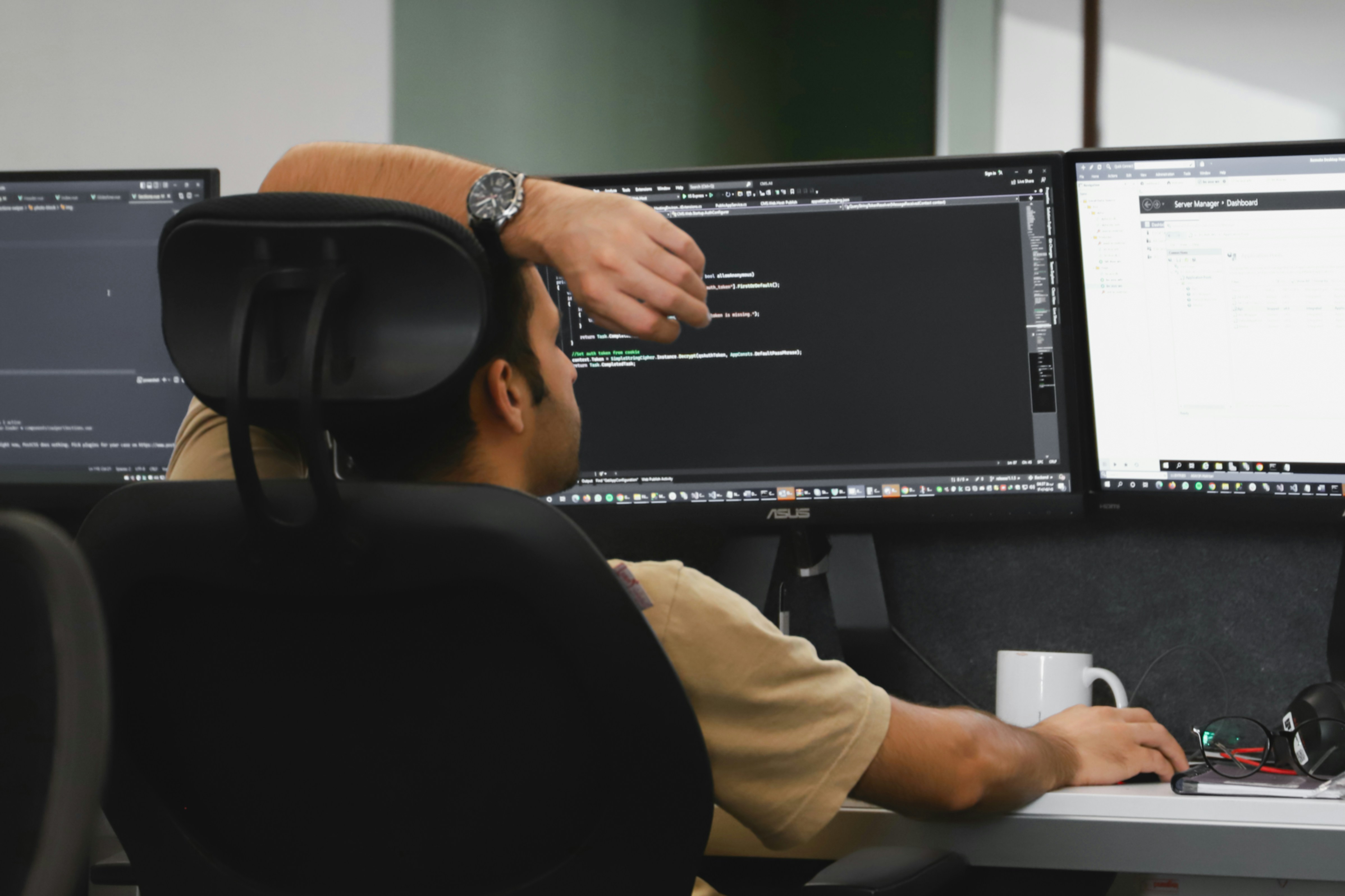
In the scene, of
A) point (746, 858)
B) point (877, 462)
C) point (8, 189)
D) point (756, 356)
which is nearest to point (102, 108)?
point (8, 189)

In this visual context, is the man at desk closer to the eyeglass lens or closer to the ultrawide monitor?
the eyeglass lens

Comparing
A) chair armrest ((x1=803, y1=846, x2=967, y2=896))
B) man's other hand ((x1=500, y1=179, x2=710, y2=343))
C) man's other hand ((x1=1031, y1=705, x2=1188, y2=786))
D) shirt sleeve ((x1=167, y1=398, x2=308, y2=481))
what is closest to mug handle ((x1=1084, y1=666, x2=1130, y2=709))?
man's other hand ((x1=1031, y1=705, x2=1188, y2=786))

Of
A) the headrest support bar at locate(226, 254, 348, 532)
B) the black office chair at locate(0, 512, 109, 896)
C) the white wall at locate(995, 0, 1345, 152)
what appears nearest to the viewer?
the black office chair at locate(0, 512, 109, 896)

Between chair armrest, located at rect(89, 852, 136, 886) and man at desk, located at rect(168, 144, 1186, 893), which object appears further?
chair armrest, located at rect(89, 852, 136, 886)

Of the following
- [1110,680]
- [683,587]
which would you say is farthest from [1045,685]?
[683,587]

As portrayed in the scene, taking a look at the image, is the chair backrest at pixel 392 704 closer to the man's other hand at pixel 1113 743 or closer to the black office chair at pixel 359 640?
the black office chair at pixel 359 640

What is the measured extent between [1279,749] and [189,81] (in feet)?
4.59

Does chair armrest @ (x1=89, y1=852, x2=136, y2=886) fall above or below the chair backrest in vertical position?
below

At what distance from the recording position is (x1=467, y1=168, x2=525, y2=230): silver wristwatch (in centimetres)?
63

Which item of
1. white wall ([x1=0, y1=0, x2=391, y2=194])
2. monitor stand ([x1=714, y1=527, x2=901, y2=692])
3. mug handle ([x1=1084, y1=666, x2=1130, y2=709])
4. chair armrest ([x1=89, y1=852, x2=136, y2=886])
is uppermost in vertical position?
white wall ([x1=0, y1=0, x2=391, y2=194])

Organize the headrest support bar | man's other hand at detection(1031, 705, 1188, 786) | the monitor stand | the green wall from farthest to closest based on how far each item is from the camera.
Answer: the green wall < the monitor stand < man's other hand at detection(1031, 705, 1188, 786) < the headrest support bar

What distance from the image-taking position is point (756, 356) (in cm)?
104

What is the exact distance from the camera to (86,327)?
3.66 ft

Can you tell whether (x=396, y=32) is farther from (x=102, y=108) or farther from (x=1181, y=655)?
(x=1181, y=655)
